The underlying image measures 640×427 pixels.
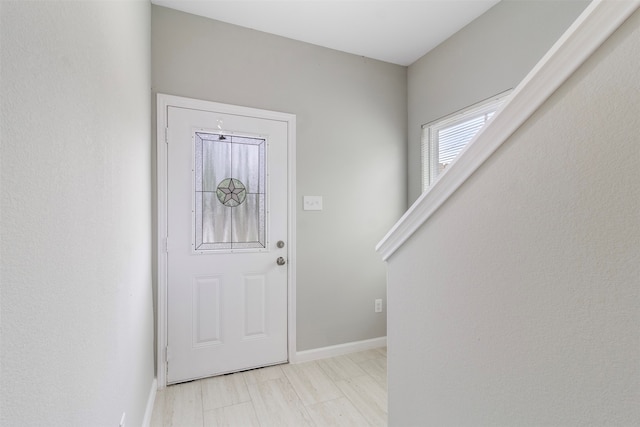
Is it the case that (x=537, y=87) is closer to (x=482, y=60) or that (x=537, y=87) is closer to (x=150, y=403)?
(x=482, y=60)

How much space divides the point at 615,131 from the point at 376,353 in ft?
8.49

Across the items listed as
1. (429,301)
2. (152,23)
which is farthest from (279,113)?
(429,301)

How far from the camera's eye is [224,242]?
234cm

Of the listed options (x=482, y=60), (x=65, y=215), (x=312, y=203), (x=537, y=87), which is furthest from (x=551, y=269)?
(x=482, y=60)

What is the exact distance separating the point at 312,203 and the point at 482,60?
Answer: 1.69 meters

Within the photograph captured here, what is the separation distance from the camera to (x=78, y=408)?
2.51ft

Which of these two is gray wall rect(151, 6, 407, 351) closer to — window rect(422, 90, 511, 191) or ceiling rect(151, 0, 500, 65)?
ceiling rect(151, 0, 500, 65)

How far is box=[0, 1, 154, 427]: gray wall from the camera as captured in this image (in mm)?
512

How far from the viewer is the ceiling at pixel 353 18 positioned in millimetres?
2125

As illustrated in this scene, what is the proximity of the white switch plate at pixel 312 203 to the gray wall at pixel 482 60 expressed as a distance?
973 mm

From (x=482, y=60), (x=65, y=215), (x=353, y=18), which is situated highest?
(x=353, y=18)

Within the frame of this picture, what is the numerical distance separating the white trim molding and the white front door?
1651mm

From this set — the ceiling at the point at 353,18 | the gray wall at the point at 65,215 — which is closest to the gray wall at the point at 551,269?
the gray wall at the point at 65,215

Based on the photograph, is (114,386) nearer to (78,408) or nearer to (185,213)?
(78,408)
